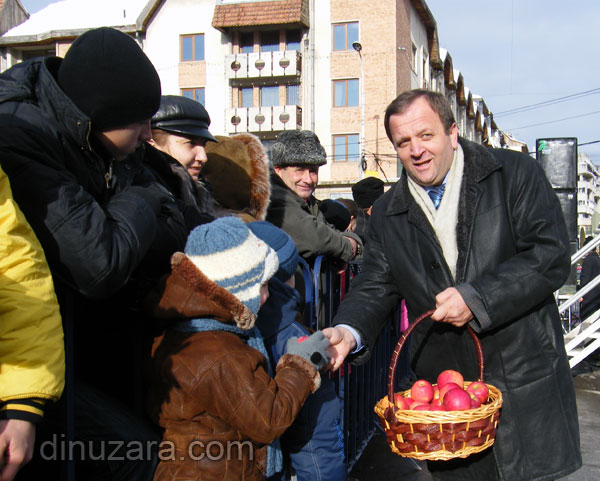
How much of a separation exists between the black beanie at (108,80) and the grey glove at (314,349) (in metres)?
1.08

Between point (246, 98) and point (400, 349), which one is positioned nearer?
point (400, 349)

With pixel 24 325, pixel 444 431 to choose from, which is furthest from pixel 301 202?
pixel 24 325

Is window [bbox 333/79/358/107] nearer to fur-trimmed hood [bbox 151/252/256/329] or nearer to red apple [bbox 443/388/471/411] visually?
red apple [bbox 443/388/471/411]

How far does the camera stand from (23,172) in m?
1.76

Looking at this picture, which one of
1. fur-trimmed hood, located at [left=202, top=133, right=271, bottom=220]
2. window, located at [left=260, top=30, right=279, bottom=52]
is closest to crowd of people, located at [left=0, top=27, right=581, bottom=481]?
fur-trimmed hood, located at [left=202, top=133, right=271, bottom=220]

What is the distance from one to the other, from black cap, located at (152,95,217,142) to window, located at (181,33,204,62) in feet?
98.6

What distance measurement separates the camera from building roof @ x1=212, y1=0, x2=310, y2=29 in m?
29.5

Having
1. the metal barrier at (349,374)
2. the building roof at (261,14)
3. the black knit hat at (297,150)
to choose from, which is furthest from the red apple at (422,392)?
the building roof at (261,14)

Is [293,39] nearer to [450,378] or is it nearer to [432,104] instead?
[432,104]

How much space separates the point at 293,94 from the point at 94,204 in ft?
99.2

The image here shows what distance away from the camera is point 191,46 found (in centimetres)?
3206

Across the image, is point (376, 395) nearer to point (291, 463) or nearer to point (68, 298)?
point (291, 463)

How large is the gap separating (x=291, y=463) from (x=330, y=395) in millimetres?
380

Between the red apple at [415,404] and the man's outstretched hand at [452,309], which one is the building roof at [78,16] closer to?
the man's outstretched hand at [452,309]
